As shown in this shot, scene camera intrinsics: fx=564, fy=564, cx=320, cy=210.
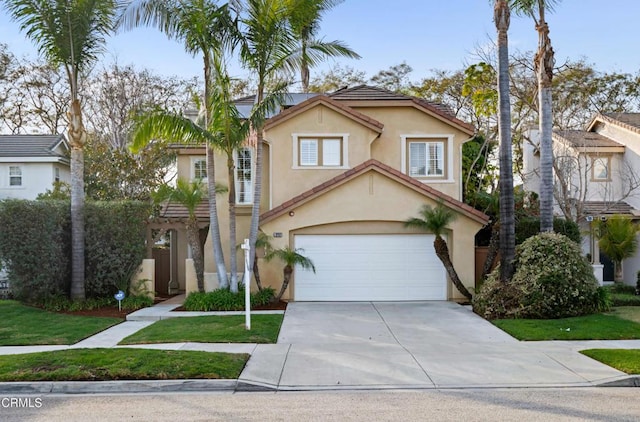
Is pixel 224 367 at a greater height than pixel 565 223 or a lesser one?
lesser

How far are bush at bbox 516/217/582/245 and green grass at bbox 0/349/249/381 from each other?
1130cm

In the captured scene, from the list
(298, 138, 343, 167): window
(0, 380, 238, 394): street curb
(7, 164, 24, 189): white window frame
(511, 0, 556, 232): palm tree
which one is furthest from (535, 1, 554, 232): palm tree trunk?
(7, 164, 24, 189): white window frame

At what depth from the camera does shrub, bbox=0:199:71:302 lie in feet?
51.6

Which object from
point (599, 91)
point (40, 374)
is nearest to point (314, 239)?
point (40, 374)

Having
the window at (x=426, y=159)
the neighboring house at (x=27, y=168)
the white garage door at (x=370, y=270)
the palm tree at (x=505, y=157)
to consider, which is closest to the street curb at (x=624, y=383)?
the palm tree at (x=505, y=157)

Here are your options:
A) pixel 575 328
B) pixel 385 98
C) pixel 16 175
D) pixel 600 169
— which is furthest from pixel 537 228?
pixel 16 175

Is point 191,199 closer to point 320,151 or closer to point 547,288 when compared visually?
point 320,151

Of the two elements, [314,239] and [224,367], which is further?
[314,239]

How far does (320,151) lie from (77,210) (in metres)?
7.49

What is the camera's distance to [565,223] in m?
17.2

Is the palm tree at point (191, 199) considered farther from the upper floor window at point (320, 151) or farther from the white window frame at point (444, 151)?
the white window frame at point (444, 151)

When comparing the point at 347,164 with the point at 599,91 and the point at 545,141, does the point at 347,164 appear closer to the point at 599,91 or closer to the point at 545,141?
the point at 545,141

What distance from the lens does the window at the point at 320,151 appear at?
18.1 metres

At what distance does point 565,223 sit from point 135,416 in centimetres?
1433
